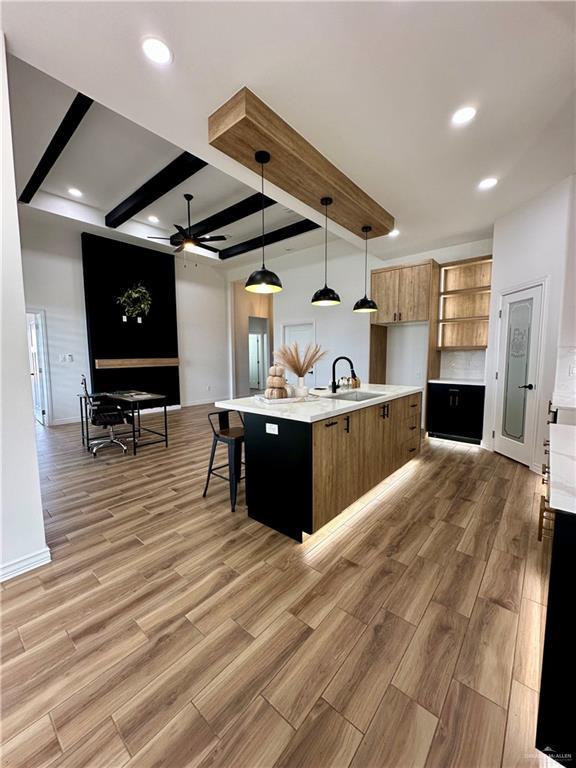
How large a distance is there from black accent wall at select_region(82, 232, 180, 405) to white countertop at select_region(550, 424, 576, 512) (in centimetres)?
693

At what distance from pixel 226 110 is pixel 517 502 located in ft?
13.1

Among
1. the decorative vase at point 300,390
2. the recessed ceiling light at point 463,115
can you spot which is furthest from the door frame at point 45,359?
the recessed ceiling light at point 463,115

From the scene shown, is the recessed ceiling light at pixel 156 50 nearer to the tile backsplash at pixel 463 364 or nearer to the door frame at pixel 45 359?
the tile backsplash at pixel 463 364

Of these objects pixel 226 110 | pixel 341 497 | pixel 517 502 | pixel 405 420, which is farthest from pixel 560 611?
pixel 226 110

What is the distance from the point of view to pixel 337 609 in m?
1.63

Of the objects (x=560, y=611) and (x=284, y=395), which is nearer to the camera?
(x=560, y=611)

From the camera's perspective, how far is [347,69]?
192cm

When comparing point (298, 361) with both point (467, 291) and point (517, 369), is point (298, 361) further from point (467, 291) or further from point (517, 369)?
point (467, 291)

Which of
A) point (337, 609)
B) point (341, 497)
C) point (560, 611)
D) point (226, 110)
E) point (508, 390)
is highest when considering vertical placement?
point (226, 110)

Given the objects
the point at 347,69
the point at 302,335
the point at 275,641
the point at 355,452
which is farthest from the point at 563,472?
the point at 302,335

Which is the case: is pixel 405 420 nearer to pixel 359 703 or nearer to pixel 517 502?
pixel 517 502

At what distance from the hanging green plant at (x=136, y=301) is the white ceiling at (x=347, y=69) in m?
4.45

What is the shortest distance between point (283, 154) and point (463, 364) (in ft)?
13.7

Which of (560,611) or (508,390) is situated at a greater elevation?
(508,390)
